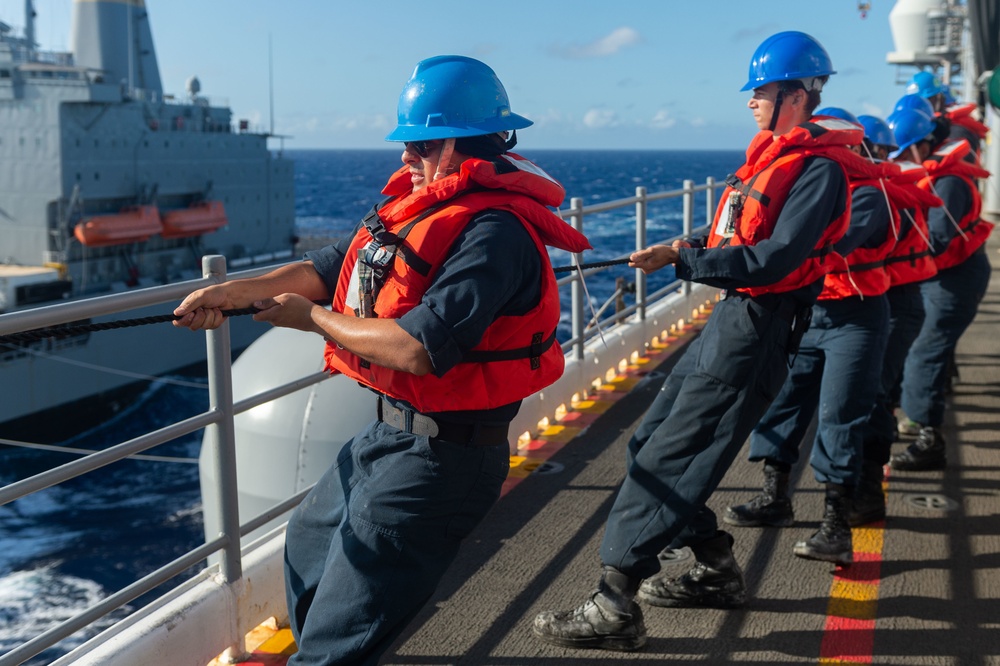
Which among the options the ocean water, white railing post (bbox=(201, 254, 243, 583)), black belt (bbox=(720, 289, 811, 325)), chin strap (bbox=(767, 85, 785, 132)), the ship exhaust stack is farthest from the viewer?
the ship exhaust stack

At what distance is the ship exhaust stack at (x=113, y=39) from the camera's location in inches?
1649

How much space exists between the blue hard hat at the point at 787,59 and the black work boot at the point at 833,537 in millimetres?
1724

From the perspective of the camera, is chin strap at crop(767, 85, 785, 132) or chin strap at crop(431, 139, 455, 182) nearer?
chin strap at crop(431, 139, 455, 182)

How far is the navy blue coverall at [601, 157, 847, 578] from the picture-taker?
3.28 m

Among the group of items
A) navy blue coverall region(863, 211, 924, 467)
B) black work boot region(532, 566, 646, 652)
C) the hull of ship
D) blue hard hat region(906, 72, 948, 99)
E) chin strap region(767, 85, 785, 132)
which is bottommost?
the hull of ship

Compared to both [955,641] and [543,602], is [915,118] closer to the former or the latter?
[955,641]

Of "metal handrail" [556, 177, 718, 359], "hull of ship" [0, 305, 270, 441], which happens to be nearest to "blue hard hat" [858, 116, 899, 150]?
"metal handrail" [556, 177, 718, 359]

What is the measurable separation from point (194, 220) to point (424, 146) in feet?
125

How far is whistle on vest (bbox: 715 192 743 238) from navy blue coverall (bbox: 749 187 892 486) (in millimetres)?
584

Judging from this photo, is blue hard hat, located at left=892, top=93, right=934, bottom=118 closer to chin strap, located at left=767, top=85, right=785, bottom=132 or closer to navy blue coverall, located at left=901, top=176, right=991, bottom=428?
navy blue coverall, located at left=901, top=176, right=991, bottom=428

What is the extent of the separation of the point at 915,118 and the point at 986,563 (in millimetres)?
2747

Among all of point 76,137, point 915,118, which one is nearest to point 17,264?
point 76,137

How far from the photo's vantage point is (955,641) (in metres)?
3.28

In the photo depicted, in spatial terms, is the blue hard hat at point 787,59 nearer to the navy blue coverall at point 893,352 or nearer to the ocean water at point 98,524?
the navy blue coverall at point 893,352
